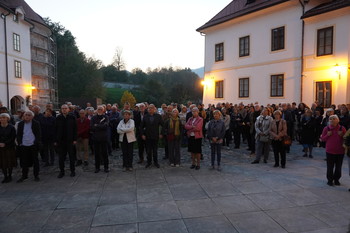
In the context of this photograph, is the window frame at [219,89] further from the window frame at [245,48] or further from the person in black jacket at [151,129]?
the person in black jacket at [151,129]

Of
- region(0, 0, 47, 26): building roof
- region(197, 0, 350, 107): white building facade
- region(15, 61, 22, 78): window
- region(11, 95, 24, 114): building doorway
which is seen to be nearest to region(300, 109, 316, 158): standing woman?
region(197, 0, 350, 107): white building facade

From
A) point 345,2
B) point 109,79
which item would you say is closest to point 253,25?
point 345,2

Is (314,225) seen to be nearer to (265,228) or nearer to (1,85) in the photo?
(265,228)

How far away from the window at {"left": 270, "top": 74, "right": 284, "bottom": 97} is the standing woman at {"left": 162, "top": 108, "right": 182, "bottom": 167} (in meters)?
13.0

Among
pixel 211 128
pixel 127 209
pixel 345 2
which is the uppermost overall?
pixel 345 2

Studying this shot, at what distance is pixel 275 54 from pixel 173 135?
13.8m

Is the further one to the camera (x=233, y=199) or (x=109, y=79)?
(x=109, y=79)

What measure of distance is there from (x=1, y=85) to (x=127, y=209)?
25.2 meters

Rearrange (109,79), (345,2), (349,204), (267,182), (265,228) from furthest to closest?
(109,79)
(345,2)
(267,182)
(349,204)
(265,228)

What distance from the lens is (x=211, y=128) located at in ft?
26.7

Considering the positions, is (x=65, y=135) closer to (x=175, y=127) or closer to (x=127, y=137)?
(x=127, y=137)

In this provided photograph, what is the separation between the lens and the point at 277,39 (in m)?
19.1

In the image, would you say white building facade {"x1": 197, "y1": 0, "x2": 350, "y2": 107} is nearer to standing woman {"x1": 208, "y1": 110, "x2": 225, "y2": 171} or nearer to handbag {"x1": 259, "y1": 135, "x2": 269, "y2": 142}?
handbag {"x1": 259, "y1": 135, "x2": 269, "y2": 142}

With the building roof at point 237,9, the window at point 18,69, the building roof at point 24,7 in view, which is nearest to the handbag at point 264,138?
the building roof at point 237,9
